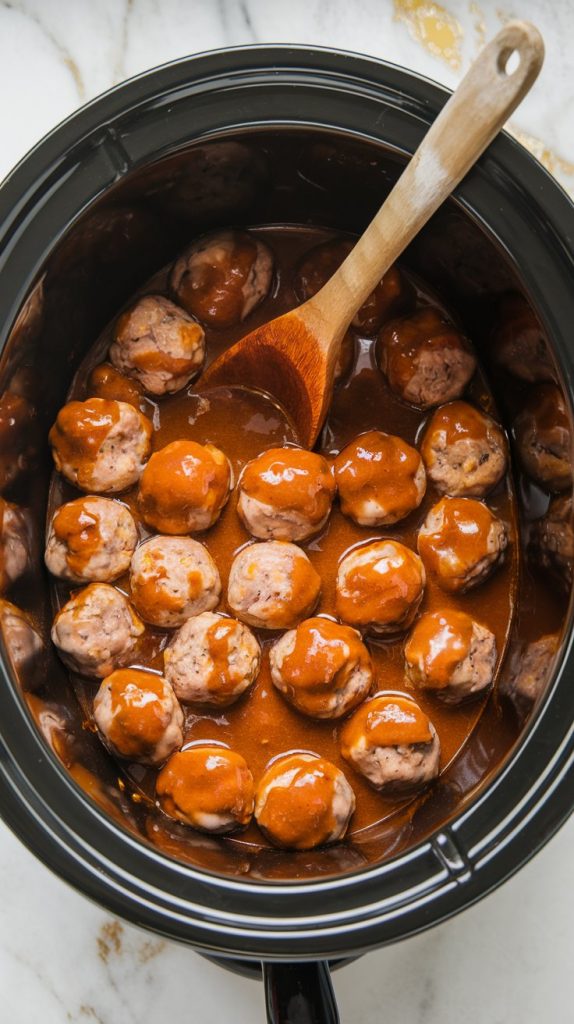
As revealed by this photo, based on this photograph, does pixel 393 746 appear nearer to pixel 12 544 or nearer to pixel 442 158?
pixel 12 544

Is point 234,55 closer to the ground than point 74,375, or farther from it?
farther from it

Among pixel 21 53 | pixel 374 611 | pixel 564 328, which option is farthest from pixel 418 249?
pixel 21 53

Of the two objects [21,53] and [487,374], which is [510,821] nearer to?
[487,374]

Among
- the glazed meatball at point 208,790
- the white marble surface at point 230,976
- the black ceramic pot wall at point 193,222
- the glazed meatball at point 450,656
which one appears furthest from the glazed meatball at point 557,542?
the glazed meatball at point 208,790

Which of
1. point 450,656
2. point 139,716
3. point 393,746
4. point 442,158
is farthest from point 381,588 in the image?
point 442,158

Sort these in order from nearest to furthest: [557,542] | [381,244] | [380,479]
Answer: [381,244], [557,542], [380,479]

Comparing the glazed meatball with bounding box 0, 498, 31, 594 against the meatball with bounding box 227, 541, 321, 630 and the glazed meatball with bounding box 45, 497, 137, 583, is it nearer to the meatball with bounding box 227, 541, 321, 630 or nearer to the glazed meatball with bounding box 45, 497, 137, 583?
the glazed meatball with bounding box 45, 497, 137, 583

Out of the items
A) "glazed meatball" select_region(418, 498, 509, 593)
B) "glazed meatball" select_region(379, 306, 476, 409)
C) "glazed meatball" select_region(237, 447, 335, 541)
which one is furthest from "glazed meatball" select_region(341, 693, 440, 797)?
"glazed meatball" select_region(379, 306, 476, 409)
